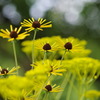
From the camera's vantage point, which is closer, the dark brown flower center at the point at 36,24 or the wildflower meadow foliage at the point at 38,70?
the wildflower meadow foliage at the point at 38,70

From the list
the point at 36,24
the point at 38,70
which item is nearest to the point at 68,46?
the point at 36,24

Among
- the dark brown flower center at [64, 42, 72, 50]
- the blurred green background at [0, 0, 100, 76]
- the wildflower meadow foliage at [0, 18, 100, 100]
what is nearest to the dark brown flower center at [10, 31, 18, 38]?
the wildflower meadow foliage at [0, 18, 100, 100]

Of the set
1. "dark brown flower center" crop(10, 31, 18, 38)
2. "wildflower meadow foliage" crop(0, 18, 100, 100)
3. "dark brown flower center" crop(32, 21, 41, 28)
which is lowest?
"wildflower meadow foliage" crop(0, 18, 100, 100)

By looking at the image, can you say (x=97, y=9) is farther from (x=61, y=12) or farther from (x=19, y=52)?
(x=19, y=52)

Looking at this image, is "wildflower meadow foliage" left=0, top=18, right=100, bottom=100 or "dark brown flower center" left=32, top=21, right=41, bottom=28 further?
"dark brown flower center" left=32, top=21, right=41, bottom=28

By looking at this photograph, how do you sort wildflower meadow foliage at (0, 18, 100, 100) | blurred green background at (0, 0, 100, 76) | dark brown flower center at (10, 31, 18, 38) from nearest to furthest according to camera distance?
1. wildflower meadow foliage at (0, 18, 100, 100)
2. dark brown flower center at (10, 31, 18, 38)
3. blurred green background at (0, 0, 100, 76)

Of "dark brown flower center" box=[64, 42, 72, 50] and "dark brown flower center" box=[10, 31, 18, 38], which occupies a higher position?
"dark brown flower center" box=[10, 31, 18, 38]

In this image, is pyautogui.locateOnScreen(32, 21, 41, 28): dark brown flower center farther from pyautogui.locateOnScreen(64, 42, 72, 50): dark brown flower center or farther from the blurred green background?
the blurred green background

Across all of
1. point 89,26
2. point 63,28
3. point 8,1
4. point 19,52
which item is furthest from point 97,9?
point 19,52

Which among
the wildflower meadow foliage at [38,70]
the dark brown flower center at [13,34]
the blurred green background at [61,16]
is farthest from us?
the blurred green background at [61,16]

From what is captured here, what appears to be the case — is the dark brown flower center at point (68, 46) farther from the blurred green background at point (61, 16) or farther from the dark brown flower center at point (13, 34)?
the blurred green background at point (61, 16)

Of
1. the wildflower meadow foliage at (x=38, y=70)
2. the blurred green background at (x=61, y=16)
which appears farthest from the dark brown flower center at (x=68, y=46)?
the blurred green background at (x=61, y=16)
